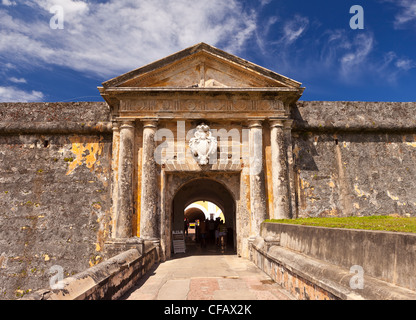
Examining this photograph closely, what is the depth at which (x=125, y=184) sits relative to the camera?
8391 mm

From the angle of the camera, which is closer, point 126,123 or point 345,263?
point 345,263

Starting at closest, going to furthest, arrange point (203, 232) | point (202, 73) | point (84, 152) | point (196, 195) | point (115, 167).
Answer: point (115, 167) < point (202, 73) < point (84, 152) < point (203, 232) < point (196, 195)

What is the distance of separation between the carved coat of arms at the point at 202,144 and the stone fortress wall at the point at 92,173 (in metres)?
2.44

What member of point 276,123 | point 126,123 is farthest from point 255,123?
point 126,123

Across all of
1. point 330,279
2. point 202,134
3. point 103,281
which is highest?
point 202,134

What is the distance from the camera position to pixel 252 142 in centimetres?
881

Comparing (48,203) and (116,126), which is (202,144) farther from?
(48,203)

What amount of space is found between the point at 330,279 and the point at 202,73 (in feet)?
23.2

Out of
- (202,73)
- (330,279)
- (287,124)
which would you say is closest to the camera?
(330,279)

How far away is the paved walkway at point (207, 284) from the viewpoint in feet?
14.6

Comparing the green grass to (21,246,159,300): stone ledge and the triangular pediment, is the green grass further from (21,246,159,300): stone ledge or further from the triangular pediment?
the triangular pediment

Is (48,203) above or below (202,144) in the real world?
below
